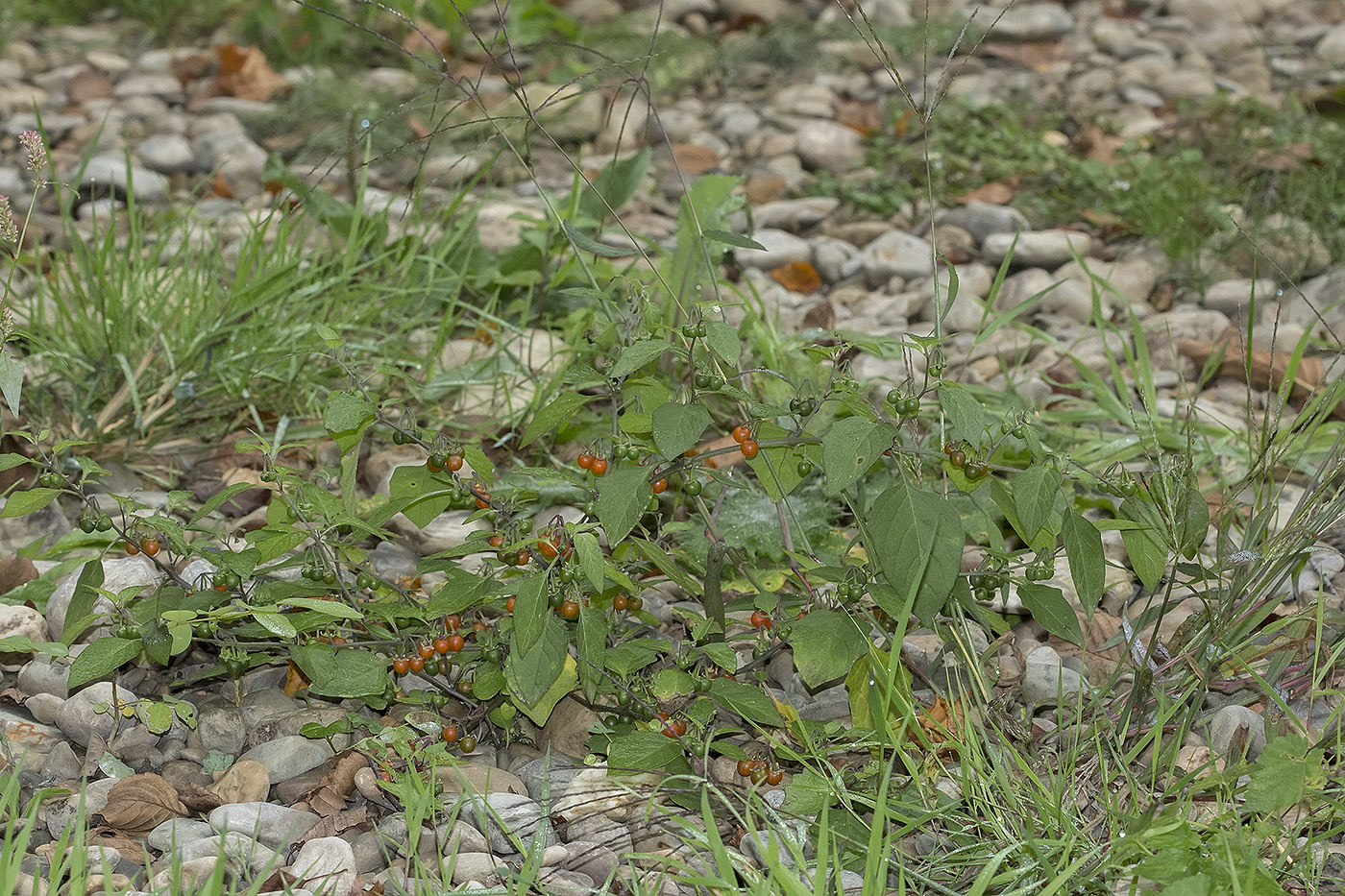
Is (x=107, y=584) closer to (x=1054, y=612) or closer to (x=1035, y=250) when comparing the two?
(x=1054, y=612)

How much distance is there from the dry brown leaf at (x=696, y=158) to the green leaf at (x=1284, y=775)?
2.76m

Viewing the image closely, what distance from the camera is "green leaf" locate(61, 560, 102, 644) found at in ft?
5.32

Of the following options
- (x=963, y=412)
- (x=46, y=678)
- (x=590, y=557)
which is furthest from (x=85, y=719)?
(x=963, y=412)

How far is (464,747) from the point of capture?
1.65 metres

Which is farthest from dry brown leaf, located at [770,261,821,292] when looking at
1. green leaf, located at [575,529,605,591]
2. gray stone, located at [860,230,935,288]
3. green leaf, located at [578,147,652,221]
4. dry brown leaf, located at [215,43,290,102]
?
dry brown leaf, located at [215,43,290,102]

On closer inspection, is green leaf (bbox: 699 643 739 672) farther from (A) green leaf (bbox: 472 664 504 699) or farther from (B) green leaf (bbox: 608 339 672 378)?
(B) green leaf (bbox: 608 339 672 378)

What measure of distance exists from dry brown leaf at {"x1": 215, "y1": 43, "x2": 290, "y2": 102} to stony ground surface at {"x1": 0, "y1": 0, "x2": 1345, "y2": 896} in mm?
36

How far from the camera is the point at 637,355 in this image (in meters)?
1.48

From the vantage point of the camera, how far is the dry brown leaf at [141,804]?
1.53 m

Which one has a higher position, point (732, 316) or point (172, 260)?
point (172, 260)

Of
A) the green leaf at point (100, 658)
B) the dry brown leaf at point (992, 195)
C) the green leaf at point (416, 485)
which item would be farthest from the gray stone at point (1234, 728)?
the dry brown leaf at point (992, 195)

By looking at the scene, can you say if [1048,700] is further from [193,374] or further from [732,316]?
[193,374]

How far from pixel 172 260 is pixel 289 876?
154 centimetres

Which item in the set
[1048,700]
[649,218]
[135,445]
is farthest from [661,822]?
[649,218]
